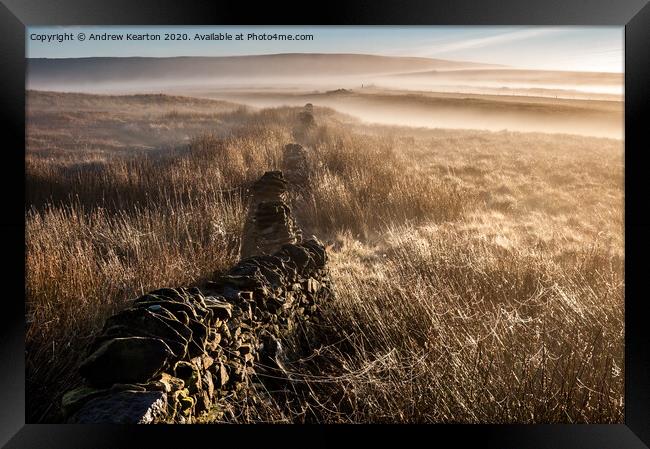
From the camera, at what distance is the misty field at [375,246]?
3.37 metres

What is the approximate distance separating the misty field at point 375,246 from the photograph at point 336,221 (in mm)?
19

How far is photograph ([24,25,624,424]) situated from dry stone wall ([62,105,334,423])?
16 mm

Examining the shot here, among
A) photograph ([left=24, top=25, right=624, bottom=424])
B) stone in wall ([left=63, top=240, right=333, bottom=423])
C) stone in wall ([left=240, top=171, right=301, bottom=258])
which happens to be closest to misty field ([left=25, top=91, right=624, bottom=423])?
photograph ([left=24, top=25, right=624, bottom=424])

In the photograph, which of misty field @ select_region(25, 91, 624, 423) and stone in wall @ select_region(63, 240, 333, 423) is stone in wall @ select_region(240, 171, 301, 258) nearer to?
misty field @ select_region(25, 91, 624, 423)

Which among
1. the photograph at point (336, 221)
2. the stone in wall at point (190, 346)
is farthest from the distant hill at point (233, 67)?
the stone in wall at point (190, 346)

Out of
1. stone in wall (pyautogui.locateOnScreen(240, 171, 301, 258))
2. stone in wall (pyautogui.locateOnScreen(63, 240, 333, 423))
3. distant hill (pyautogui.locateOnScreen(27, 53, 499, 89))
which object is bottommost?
stone in wall (pyautogui.locateOnScreen(63, 240, 333, 423))

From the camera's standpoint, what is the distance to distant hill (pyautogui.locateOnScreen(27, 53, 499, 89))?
3885 millimetres

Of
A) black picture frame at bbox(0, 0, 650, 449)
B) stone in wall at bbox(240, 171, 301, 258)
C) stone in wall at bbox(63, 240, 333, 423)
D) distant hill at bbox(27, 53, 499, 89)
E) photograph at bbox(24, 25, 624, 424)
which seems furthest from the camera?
stone in wall at bbox(240, 171, 301, 258)

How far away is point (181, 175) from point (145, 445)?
2230 millimetres

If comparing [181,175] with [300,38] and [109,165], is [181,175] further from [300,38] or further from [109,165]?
[300,38]

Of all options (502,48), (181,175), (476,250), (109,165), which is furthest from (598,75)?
(109,165)
